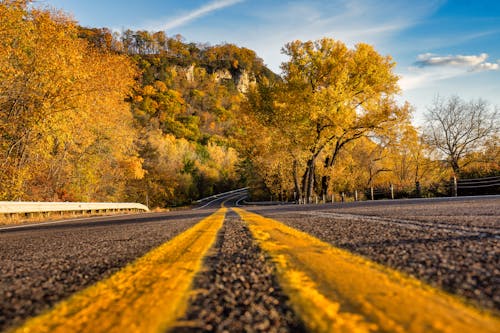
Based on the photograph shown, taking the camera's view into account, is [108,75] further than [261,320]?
Yes

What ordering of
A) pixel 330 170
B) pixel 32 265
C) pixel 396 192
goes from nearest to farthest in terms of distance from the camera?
pixel 32 265 < pixel 396 192 < pixel 330 170

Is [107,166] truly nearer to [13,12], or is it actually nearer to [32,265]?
[13,12]

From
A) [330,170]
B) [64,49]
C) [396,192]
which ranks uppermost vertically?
[64,49]

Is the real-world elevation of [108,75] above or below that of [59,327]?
above

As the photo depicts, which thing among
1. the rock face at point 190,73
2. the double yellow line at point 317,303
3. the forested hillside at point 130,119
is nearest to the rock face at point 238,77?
the rock face at point 190,73

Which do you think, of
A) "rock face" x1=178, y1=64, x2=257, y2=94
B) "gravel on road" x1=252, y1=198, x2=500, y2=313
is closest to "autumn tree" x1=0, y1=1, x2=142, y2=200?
"gravel on road" x1=252, y1=198, x2=500, y2=313

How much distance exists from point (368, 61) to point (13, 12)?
1952cm

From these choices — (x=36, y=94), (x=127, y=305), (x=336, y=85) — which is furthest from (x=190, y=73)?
(x=127, y=305)

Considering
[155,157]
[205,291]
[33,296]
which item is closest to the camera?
[205,291]

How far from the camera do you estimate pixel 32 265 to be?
7.30 feet

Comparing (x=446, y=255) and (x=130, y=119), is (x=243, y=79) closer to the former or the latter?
(x=130, y=119)

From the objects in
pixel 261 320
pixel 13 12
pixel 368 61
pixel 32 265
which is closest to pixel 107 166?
pixel 13 12

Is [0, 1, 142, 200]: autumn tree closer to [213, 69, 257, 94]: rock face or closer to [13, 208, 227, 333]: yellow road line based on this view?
[13, 208, 227, 333]: yellow road line

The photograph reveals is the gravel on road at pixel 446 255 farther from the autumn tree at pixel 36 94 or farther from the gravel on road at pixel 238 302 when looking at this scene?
the autumn tree at pixel 36 94
